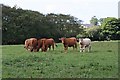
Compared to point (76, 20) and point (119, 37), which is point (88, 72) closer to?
point (119, 37)

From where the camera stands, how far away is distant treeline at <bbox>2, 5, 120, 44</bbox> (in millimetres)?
49156

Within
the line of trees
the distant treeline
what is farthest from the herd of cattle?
the line of trees

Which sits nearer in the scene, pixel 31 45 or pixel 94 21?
pixel 31 45

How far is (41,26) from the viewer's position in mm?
53312

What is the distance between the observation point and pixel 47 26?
5475 centimetres

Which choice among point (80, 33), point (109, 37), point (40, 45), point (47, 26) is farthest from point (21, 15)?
point (40, 45)

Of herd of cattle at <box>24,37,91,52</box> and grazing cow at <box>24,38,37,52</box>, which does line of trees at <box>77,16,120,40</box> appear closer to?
herd of cattle at <box>24,37,91,52</box>

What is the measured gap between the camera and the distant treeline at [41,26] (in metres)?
49.2

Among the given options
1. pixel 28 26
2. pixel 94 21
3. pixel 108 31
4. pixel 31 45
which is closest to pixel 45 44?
pixel 31 45

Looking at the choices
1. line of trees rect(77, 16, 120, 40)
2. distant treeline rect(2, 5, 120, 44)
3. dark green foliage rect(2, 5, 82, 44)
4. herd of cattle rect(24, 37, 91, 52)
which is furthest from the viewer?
line of trees rect(77, 16, 120, 40)

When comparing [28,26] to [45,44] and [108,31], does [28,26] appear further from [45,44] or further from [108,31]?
[45,44]

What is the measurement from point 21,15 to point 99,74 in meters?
43.4

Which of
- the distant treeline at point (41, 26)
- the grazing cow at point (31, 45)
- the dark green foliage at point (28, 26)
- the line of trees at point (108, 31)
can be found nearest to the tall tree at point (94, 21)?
the line of trees at point (108, 31)

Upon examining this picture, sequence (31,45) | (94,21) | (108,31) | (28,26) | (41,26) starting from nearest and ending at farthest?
(31,45), (28,26), (41,26), (108,31), (94,21)
